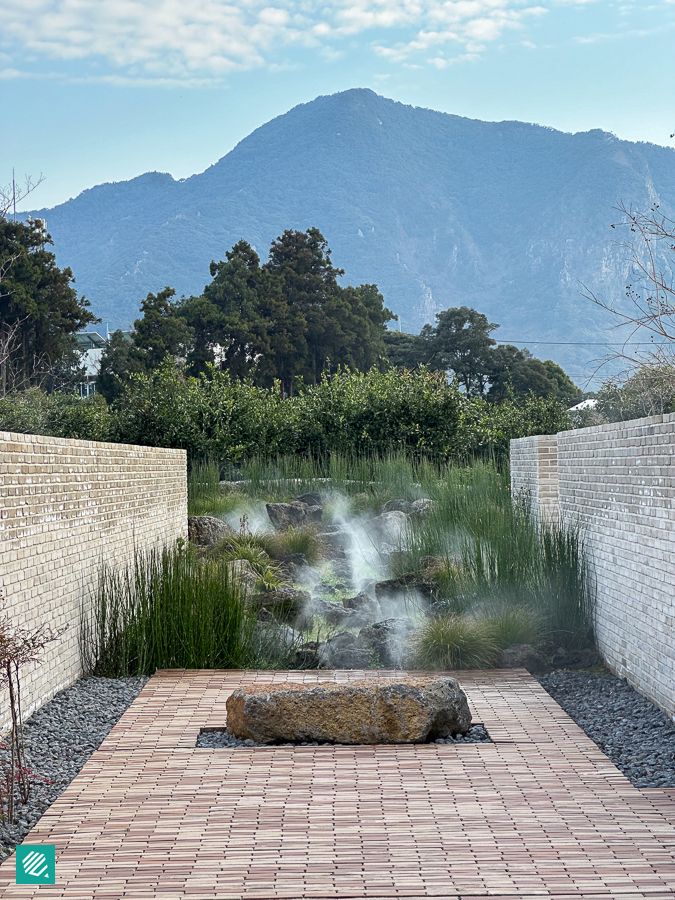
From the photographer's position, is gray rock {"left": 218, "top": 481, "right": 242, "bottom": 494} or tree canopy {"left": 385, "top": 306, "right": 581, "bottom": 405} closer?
gray rock {"left": 218, "top": 481, "right": 242, "bottom": 494}

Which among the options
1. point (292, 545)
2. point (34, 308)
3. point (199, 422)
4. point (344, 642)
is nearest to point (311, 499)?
point (292, 545)

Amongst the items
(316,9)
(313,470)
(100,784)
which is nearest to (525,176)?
(316,9)

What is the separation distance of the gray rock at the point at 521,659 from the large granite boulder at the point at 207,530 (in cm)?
453

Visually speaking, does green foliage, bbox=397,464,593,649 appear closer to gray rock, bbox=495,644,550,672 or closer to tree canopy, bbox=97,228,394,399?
gray rock, bbox=495,644,550,672

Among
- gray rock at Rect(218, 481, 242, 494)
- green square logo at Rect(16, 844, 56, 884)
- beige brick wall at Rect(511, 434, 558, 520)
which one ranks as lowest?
green square logo at Rect(16, 844, 56, 884)

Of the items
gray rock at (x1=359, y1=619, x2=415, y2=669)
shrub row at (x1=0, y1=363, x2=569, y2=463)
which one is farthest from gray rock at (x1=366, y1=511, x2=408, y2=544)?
gray rock at (x1=359, y1=619, x2=415, y2=669)

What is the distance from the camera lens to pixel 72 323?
2947 centimetres

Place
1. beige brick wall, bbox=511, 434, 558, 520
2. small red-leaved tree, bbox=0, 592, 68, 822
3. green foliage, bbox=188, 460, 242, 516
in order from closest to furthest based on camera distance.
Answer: small red-leaved tree, bbox=0, 592, 68, 822, beige brick wall, bbox=511, 434, 558, 520, green foliage, bbox=188, 460, 242, 516

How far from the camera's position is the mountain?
102 meters

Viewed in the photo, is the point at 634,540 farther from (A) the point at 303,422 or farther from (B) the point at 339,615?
(A) the point at 303,422

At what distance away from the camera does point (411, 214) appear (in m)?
122

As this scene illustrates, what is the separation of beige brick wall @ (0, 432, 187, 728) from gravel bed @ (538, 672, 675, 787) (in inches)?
110

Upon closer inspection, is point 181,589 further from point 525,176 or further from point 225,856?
point 525,176

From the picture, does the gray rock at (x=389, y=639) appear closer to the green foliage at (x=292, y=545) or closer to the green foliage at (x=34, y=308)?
the green foliage at (x=292, y=545)
